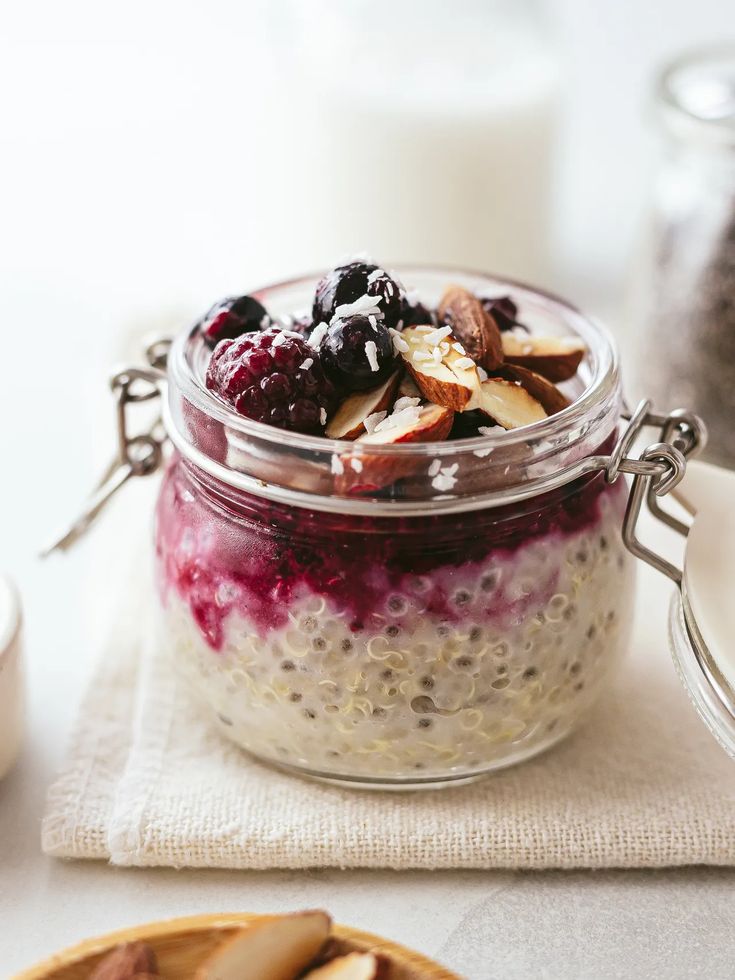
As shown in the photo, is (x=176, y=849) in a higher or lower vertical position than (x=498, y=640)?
lower

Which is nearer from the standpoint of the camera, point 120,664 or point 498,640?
point 498,640

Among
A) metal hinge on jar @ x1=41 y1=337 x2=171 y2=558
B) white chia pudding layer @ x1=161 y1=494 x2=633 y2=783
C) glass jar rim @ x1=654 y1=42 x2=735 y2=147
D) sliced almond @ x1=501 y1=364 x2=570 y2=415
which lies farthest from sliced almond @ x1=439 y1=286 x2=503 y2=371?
glass jar rim @ x1=654 y1=42 x2=735 y2=147

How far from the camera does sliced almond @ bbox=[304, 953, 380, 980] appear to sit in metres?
0.63

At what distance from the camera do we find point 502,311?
34.7 inches

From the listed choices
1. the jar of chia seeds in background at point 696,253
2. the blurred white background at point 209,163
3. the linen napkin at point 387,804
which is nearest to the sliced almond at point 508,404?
the linen napkin at point 387,804

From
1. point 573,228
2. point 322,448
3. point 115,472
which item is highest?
point 322,448

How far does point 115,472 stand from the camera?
1.03 m

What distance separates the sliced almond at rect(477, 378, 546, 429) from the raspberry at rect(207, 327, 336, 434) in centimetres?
10

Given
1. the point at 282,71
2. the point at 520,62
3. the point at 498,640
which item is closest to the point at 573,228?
the point at 520,62

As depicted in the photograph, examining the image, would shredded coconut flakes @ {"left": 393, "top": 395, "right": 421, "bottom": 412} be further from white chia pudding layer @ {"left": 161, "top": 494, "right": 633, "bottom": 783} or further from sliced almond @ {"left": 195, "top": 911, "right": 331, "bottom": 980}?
sliced almond @ {"left": 195, "top": 911, "right": 331, "bottom": 980}

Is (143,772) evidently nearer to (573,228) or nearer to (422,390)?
(422,390)

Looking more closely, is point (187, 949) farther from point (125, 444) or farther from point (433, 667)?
point (125, 444)

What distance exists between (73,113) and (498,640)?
148 cm

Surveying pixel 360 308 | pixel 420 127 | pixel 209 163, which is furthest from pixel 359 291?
pixel 209 163
